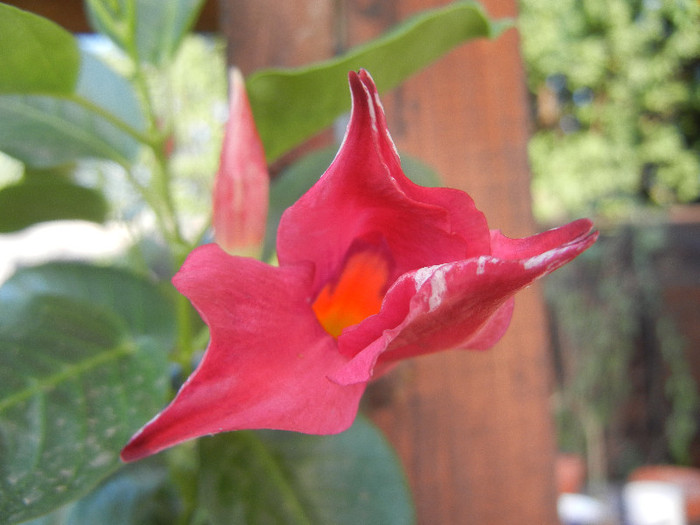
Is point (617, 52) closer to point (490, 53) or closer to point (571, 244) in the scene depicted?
point (490, 53)

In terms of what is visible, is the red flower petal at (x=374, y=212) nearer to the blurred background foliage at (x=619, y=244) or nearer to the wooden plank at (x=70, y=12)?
the wooden plank at (x=70, y=12)

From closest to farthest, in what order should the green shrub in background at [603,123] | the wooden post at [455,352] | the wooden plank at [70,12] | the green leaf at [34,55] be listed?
the green leaf at [34,55], the wooden post at [455,352], the wooden plank at [70,12], the green shrub in background at [603,123]

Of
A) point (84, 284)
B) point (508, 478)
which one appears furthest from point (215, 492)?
point (508, 478)

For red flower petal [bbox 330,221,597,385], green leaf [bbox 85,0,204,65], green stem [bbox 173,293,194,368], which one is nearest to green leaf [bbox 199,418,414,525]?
green stem [bbox 173,293,194,368]

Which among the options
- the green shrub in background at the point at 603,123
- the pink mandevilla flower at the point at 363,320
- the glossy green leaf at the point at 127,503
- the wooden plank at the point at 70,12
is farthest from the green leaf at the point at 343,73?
the green shrub in background at the point at 603,123

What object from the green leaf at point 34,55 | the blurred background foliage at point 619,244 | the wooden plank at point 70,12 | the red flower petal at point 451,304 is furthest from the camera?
the blurred background foliage at point 619,244

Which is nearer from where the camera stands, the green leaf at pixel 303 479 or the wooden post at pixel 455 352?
the green leaf at pixel 303 479

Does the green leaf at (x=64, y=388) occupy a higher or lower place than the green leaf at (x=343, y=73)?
lower
